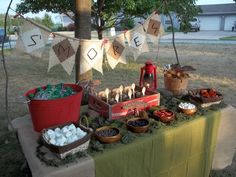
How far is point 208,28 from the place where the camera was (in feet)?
96.7

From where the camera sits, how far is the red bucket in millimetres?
1426

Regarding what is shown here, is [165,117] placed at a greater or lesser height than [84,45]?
lesser

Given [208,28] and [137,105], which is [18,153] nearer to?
[137,105]

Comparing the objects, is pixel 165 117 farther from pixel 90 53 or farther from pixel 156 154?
pixel 90 53

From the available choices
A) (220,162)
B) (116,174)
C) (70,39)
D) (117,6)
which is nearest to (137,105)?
(116,174)

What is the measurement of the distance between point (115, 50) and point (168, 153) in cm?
93

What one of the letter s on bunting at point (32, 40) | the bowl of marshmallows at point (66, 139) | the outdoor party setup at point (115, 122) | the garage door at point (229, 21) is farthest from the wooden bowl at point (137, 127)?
the garage door at point (229, 21)

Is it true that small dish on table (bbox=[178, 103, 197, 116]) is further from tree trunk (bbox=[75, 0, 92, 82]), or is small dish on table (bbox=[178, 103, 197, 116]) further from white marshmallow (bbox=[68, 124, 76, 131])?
tree trunk (bbox=[75, 0, 92, 82])

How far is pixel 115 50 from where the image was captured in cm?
207

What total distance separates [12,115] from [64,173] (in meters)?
2.78

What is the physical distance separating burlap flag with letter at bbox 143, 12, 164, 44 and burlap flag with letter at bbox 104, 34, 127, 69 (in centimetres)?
29

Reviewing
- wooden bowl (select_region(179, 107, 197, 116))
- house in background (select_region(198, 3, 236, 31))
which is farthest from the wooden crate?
house in background (select_region(198, 3, 236, 31))

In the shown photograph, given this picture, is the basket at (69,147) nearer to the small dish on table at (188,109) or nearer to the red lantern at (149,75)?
the small dish on table at (188,109)

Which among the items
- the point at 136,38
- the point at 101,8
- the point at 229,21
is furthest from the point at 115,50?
the point at 229,21
